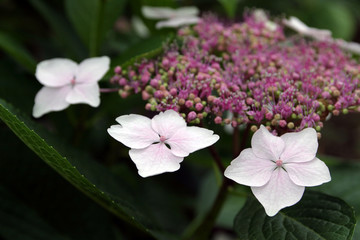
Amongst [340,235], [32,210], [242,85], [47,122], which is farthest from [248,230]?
[47,122]

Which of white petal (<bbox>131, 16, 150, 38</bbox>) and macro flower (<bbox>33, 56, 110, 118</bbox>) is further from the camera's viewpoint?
white petal (<bbox>131, 16, 150, 38</bbox>)

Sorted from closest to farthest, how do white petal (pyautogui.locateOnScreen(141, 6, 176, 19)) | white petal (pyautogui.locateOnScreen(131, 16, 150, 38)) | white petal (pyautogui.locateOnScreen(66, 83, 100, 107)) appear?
white petal (pyautogui.locateOnScreen(66, 83, 100, 107)) < white petal (pyautogui.locateOnScreen(141, 6, 176, 19)) < white petal (pyautogui.locateOnScreen(131, 16, 150, 38))

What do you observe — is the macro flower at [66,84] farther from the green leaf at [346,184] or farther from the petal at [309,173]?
the green leaf at [346,184]

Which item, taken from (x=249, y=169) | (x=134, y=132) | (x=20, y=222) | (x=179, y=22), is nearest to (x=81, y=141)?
(x=20, y=222)

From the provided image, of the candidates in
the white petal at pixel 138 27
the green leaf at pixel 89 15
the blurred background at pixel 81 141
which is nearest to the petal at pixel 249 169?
the blurred background at pixel 81 141

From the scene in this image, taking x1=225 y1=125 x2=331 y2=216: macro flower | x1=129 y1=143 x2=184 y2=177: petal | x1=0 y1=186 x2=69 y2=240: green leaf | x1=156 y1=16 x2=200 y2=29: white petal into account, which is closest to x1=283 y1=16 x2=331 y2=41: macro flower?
x1=156 y1=16 x2=200 y2=29: white petal

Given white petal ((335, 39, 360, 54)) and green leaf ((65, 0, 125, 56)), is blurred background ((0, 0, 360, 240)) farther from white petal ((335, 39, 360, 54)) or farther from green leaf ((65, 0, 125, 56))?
white petal ((335, 39, 360, 54))

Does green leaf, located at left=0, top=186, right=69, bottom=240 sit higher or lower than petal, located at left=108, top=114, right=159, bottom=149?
lower
